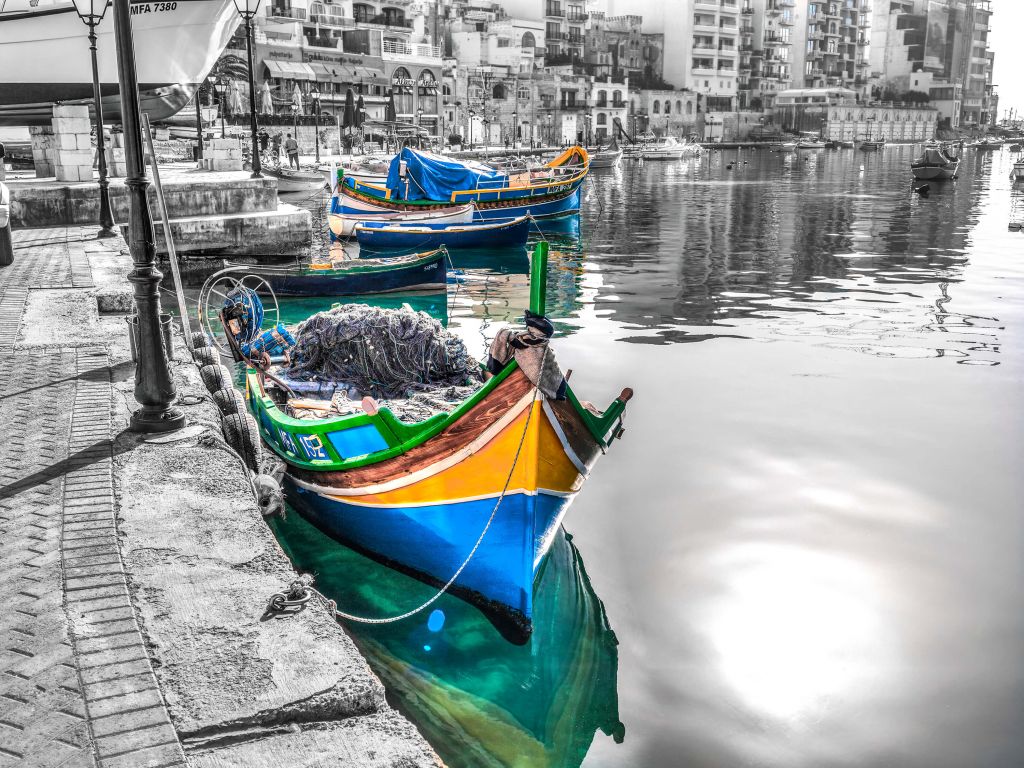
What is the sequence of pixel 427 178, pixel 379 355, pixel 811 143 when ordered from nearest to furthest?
pixel 379 355 < pixel 427 178 < pixel 811 143

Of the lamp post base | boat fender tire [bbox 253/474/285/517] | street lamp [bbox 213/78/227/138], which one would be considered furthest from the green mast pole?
street lamp [bbox 213/78/227/138]

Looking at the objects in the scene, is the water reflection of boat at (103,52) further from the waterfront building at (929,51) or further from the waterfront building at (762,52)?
the waterfront building at (929,51)

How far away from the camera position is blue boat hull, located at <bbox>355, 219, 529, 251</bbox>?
24.8 meters

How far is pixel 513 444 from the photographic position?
5629 mm

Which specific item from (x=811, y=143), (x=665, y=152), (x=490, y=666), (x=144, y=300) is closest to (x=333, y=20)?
(x=665, y=152)

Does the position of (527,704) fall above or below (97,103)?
below

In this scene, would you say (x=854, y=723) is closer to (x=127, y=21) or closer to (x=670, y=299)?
(x=127, y=21)

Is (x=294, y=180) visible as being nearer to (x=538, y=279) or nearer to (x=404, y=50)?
(x=538, y=279)

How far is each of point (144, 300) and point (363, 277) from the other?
10.7m

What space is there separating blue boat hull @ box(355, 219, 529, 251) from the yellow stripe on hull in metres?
19.1

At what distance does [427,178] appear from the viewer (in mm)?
27406

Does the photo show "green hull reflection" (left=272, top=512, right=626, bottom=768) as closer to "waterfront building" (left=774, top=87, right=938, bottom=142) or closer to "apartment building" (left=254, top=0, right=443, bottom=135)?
"apartment building" (left=254, top=0, right=443, bottom=135)

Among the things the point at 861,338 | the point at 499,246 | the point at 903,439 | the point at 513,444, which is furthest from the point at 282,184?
the point at 513,444

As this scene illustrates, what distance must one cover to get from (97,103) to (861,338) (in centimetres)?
1299
